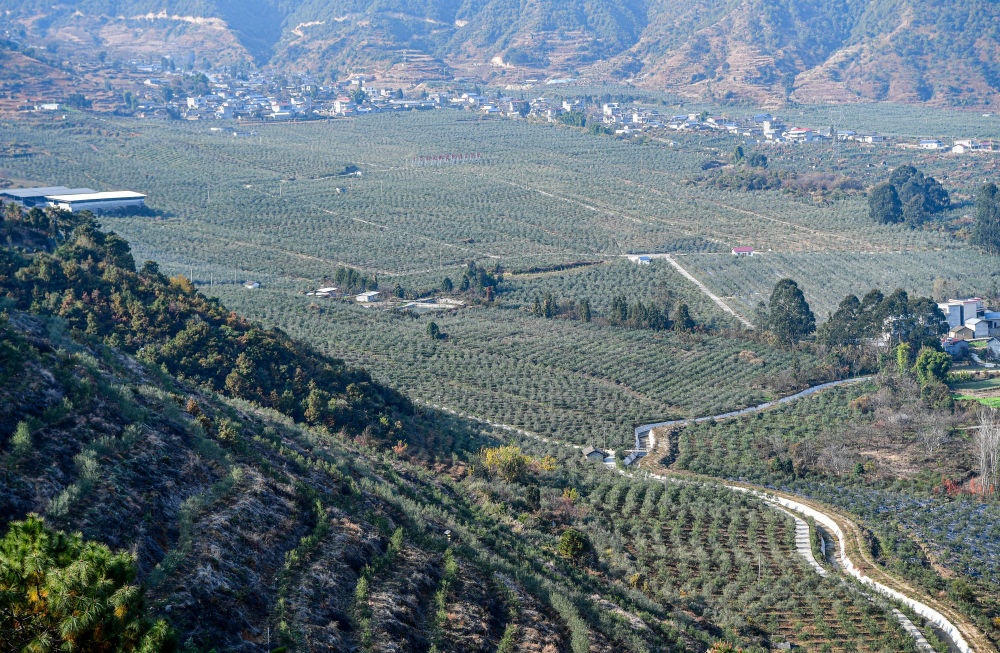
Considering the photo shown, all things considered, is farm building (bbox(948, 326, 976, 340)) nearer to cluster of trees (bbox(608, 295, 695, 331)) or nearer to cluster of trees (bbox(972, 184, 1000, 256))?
cluster of trees (bbox(608, 295, 695, 331))

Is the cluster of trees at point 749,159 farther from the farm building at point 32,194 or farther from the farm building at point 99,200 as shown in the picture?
the farm building at point 32,194

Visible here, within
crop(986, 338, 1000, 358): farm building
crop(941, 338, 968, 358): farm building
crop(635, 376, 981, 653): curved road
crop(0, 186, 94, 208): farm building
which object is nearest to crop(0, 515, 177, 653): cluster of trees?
crop(635, 376, 981, 653): curved road

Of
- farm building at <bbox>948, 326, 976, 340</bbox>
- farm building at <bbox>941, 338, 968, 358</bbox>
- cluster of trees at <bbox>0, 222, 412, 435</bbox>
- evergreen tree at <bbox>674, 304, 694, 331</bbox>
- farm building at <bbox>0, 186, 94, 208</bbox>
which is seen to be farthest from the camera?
farm building at <bbox>0, 186, 94, 208</bbox>

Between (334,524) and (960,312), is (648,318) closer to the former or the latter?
(960,312)

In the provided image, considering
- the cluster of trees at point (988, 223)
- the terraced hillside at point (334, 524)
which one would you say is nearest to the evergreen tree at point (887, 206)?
the cluster of trees at point (988, 223)

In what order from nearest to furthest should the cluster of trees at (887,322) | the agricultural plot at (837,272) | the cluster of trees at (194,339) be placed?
the cluster of trees at (194,339) < the cluster of trees at (887,322) < the agricultural plot at (837,272)

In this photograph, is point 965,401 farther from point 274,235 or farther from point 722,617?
point 274,235

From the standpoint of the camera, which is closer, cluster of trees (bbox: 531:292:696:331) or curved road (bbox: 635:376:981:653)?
curved road (bbox: 635:376:981:653)
